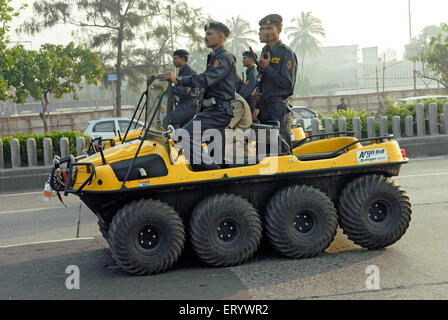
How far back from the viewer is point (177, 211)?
5742mm

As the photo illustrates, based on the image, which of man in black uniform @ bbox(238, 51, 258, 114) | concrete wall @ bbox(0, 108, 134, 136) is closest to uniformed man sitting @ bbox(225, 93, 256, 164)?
man in black uniform @ bbox(238, 51, 258, 114)

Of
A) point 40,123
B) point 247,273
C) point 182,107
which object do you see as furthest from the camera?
point 40,123

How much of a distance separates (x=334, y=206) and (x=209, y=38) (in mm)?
2151

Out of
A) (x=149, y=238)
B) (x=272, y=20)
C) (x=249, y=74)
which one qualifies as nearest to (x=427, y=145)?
(x=249, y=74)

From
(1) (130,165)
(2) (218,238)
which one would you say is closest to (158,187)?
(1) (130,165)

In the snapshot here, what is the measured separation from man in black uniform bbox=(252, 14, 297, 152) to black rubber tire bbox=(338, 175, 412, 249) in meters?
0.98

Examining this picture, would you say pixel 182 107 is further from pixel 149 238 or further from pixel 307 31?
pixel 307 31

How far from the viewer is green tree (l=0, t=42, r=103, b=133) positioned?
2373 cm

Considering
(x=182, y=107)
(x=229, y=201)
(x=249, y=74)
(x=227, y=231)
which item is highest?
(x=249, y=74)

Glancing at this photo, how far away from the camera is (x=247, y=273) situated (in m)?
5.44

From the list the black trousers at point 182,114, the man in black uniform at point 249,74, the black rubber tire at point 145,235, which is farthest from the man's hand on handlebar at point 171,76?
the man in black uniform at point 249,74

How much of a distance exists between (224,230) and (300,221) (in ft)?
2.58

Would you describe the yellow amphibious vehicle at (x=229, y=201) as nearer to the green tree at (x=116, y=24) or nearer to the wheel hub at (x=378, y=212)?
the wheel hub at (x=378, y=212)

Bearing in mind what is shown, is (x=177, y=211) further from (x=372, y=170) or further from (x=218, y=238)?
(x=372, y=170)
